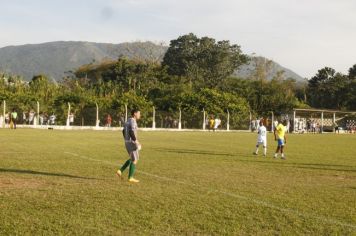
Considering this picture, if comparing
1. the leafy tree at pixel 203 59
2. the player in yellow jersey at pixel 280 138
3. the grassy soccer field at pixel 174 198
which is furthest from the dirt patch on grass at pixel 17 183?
Answer: the leafy tree at pixel 203 59

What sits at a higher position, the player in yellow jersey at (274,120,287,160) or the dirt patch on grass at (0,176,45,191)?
the player in yellow jersey at (274,120,287,160)

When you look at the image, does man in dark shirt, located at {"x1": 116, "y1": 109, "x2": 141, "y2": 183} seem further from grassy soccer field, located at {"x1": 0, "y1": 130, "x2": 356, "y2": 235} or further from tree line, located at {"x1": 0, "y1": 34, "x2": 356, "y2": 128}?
tree line, located at {"x1": 0, "y1": 34, "x2": 356, "y2": 128}

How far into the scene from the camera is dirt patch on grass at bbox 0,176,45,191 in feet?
36.7

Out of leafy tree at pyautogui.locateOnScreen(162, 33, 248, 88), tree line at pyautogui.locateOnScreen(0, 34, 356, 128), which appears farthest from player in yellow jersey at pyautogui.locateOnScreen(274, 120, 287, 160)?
leafy tree at pyautogui.locateOnScreen(162, 33, 248, 88)

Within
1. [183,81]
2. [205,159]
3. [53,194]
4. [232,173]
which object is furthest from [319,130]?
[53,194]

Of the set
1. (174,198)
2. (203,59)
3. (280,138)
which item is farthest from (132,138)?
(203,59)

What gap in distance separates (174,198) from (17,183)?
384 centimetres

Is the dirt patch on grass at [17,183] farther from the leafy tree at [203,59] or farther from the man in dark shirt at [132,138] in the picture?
the leafy tree at [203,59]

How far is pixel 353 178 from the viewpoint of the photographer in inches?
572

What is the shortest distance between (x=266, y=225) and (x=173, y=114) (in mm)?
47753

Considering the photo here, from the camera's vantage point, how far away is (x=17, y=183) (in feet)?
38.3

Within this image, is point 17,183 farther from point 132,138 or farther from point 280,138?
point 280,138

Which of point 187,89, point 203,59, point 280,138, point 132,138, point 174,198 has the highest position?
point 203,59

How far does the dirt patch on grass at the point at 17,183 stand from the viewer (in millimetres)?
11198
